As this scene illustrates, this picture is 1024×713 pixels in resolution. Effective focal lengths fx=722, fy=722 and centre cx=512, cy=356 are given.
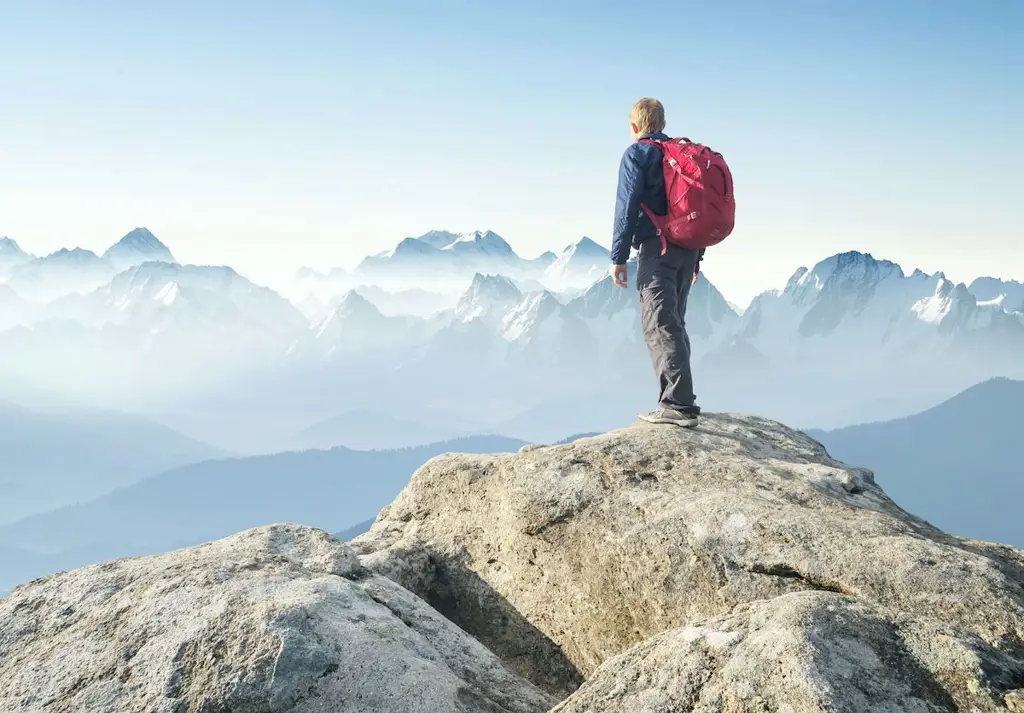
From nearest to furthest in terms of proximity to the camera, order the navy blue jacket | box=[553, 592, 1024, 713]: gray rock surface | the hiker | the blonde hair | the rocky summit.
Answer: box=[553, 592, 1024, 713]: gray rock surface < the rocky summit < the hiker < the navy blue jacket < the blonde hair

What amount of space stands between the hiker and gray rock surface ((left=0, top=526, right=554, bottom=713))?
6.05 metres

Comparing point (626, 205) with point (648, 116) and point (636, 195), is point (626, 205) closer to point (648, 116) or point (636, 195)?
point (636, 195)

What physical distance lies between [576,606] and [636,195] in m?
6.40

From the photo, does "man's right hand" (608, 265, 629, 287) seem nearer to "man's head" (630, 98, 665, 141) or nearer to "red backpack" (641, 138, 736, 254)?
"red backpack" (641, 138, 736, 254)

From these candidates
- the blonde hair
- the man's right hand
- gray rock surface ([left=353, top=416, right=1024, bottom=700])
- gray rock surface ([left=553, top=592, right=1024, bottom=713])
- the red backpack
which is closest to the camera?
gray rock surface ([left=553, top=592, right=1024, bottom=713])

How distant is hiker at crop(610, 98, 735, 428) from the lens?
11.4 metres

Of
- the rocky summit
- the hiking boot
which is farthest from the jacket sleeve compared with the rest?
the rocky summit

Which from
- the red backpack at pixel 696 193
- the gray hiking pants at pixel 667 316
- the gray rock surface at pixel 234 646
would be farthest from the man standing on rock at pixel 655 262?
the gray rock surface at pixel 234 646

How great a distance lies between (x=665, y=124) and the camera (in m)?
12.4

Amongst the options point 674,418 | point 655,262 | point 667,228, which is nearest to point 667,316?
point 655,262

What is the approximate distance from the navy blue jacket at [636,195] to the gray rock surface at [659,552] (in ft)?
10.4

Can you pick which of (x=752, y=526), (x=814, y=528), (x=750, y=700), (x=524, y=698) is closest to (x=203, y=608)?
(x=524, y=698)

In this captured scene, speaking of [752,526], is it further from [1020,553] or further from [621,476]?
[1020,553]

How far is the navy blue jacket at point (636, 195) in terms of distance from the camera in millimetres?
11633
